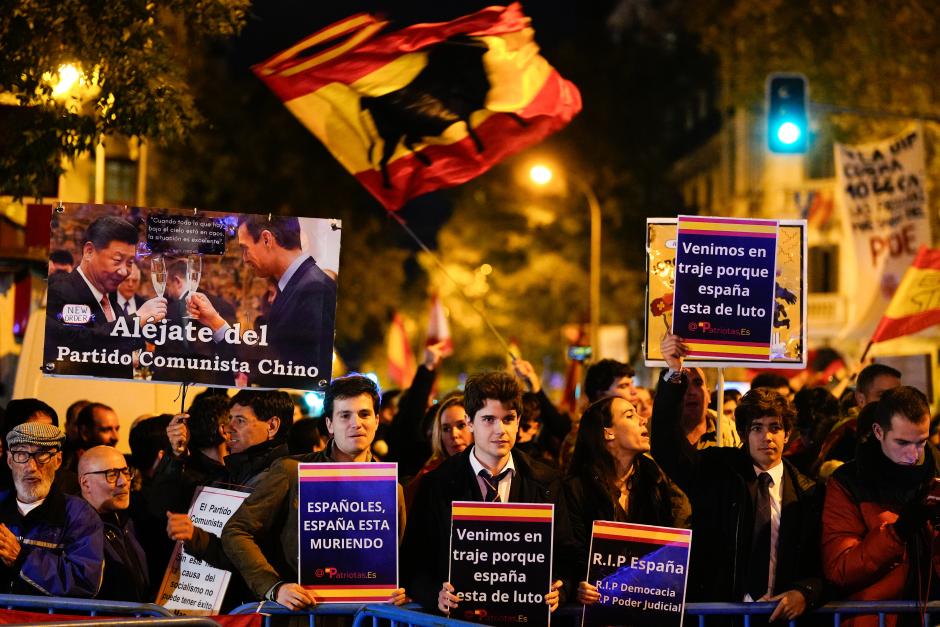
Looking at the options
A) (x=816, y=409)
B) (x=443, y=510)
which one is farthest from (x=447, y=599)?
(x=816, y=409)

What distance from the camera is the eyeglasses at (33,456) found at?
684 centimetres

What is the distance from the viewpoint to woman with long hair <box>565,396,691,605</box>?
6.74 meters

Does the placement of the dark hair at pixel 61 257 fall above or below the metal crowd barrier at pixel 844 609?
above

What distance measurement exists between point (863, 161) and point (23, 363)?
488 inches

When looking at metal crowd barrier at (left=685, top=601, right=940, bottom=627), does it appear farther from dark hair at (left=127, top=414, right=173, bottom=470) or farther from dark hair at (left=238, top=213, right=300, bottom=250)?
dark hair at (left=127, top=414, right=173, bottom=470)

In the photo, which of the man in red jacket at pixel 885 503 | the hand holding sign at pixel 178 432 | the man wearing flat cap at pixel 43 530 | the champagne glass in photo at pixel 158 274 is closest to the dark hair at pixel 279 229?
the champagne glass in photo at pixel 158 274

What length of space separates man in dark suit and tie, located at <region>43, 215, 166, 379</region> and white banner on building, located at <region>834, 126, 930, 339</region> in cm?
1240

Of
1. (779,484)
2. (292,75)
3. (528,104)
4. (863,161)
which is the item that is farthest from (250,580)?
(863,161)

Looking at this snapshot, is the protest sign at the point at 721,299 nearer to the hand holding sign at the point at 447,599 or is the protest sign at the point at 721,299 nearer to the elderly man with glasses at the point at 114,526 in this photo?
the hand holding sign at the point at 447,599

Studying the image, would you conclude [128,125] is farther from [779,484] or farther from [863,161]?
[863,161]

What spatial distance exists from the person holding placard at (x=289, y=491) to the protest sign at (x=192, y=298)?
1.10 meters

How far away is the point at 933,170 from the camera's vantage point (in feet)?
92.1

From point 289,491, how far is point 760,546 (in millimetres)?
2241

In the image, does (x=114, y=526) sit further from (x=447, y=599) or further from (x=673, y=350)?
(x=673, y=350)
